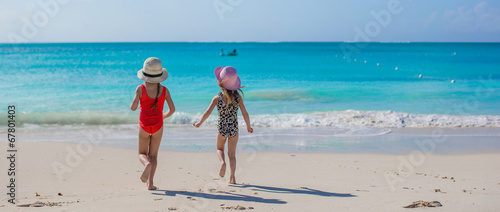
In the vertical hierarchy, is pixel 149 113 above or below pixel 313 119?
below

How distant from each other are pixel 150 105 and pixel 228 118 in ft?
3.10

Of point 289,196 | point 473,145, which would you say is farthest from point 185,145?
point 473,145

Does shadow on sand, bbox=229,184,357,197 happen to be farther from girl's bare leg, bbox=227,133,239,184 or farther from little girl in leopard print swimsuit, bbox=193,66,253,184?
little girl in leopard print swimsuit, bbox=193,66,253,184

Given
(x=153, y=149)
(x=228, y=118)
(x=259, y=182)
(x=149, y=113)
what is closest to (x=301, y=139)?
(x=259, y=182)

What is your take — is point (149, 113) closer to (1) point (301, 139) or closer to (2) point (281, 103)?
(1) point (301, 139)

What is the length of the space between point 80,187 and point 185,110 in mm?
9348

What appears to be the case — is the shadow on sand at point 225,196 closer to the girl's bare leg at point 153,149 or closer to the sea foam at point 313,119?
the girl's bare leg at point 153,149

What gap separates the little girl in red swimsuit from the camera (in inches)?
180

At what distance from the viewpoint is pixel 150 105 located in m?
4.64

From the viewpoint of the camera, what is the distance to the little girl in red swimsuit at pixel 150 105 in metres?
4.57

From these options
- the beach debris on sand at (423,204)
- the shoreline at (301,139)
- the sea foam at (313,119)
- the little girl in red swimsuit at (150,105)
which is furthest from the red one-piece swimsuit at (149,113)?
the sea foam at (313,119)

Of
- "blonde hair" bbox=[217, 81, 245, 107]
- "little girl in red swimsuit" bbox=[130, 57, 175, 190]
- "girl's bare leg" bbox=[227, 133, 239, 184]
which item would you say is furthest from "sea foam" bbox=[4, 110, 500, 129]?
"little girl in red swimsuit" bbox=[130, 57, 175, 190]

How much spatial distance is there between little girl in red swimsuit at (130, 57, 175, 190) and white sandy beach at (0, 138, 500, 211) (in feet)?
1.59

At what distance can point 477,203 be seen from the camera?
4.35 metres
